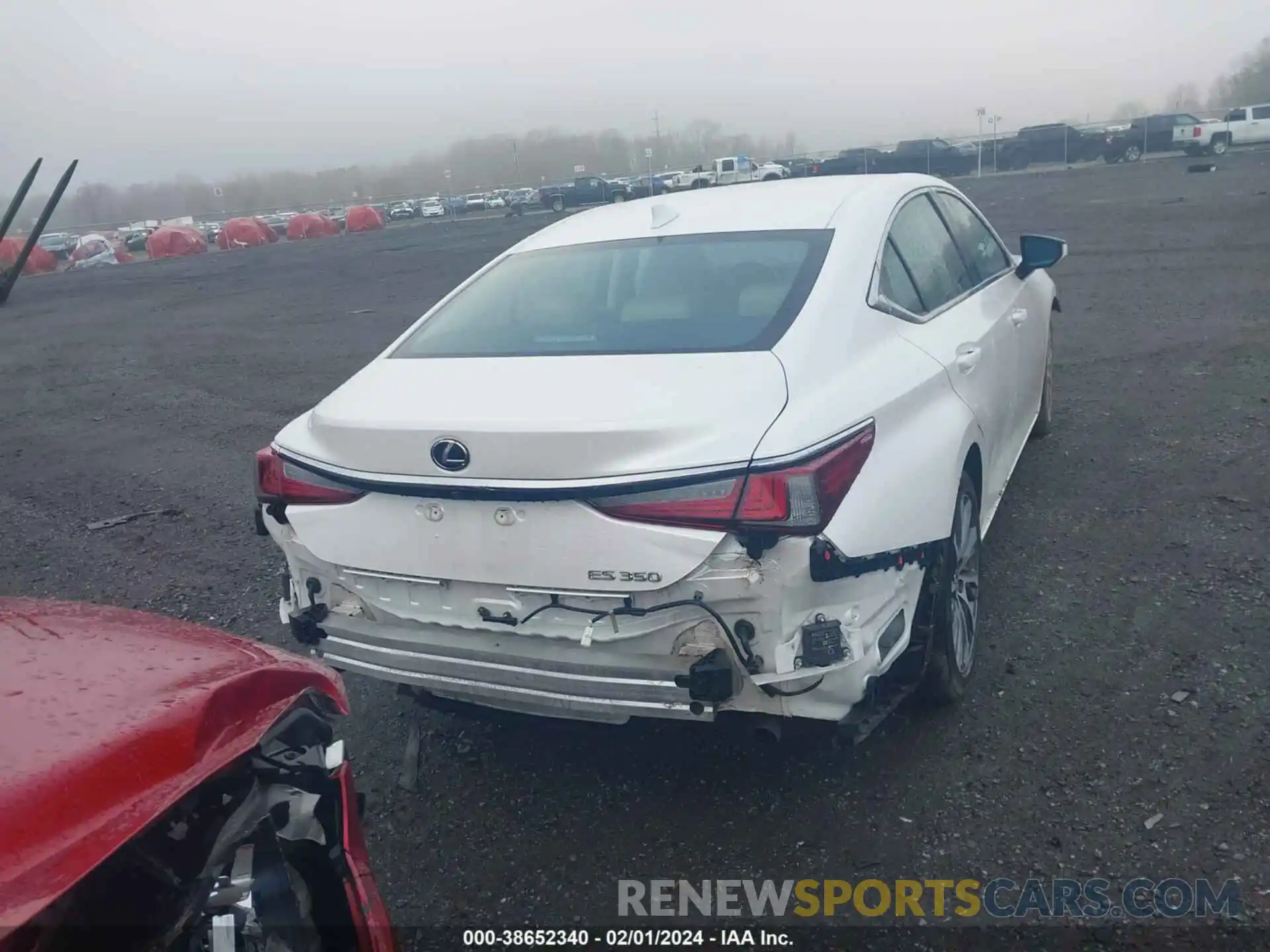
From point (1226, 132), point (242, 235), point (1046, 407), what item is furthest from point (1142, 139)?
point (1046, 407)

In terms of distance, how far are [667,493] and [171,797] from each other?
4.32 feet

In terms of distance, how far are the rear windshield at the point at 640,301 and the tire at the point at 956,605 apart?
0.89 metres

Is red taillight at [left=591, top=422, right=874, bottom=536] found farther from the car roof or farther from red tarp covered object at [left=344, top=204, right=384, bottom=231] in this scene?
red tarp covered object at [left=344, top=204, right=384, bottom=231]

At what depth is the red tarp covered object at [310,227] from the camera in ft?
147

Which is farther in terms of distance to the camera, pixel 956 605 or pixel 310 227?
pixel 310 227

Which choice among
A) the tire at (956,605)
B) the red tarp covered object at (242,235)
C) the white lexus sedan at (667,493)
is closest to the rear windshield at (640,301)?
the white lexus sedan at (667,493)

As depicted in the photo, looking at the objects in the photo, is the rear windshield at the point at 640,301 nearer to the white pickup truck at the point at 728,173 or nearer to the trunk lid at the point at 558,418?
the trunk lid at the point at 558,418

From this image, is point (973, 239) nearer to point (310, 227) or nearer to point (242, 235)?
point (242, 235)

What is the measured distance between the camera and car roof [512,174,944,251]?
3.80 meters

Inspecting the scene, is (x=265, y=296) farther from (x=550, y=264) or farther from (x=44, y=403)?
(x=550, y=264)

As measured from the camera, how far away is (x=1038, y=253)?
16.8 feet

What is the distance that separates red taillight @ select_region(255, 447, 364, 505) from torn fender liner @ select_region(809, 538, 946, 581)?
1297mm

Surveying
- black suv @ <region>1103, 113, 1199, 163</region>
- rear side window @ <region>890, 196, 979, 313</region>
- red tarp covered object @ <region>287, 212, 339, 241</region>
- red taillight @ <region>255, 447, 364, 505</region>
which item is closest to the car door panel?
rear side window @ <region>890, 196, 979, 313</region>

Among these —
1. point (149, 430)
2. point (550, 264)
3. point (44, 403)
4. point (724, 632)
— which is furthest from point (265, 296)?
point (724, 632)
